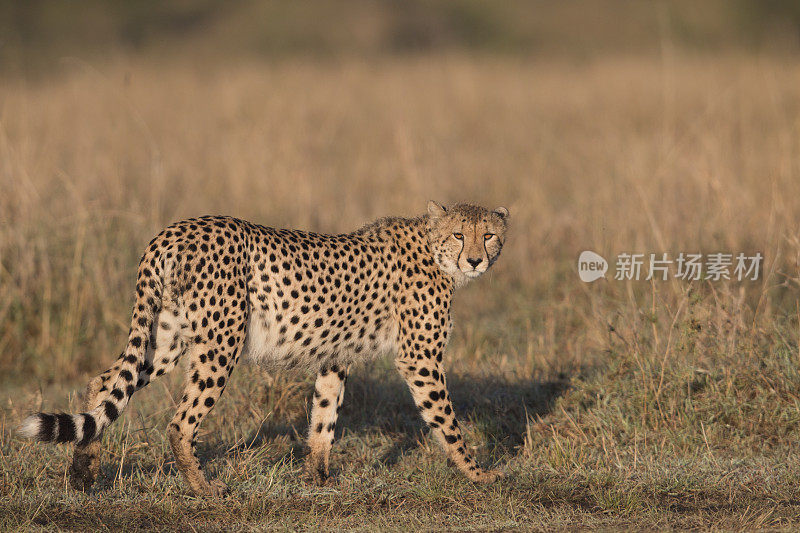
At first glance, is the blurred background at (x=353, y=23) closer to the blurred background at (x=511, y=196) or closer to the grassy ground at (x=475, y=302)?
the blurred background at (x=511, y=196)

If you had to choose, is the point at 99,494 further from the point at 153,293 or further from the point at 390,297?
the point at 390,297

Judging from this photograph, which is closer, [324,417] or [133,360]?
[133,360]

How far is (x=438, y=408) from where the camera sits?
422cm

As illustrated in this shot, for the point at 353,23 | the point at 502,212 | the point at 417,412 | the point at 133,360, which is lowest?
the point at 417,412

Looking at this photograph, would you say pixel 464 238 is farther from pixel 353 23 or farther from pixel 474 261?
pixel 353 23

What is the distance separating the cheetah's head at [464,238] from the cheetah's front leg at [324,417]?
0.68 m

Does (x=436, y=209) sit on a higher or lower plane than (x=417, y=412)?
higher

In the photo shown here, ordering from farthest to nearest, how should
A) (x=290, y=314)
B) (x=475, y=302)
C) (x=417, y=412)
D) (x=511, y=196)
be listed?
(x=511, y=196), (x=475, y=302), (x=417, y=412), (x=290, y=314)

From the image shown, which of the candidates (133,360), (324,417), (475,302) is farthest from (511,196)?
(133,360)

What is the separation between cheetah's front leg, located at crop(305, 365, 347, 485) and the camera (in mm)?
4328

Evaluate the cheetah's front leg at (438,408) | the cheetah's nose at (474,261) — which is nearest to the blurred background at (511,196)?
the cheetah's front leg at (438,408)

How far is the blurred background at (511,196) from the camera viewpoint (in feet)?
16.4

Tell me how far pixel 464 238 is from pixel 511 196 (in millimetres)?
4683

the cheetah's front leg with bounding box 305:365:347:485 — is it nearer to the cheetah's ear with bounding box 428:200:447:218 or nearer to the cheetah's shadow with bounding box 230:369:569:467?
the cheetah's shadow with bounding box 230:369:569:467
